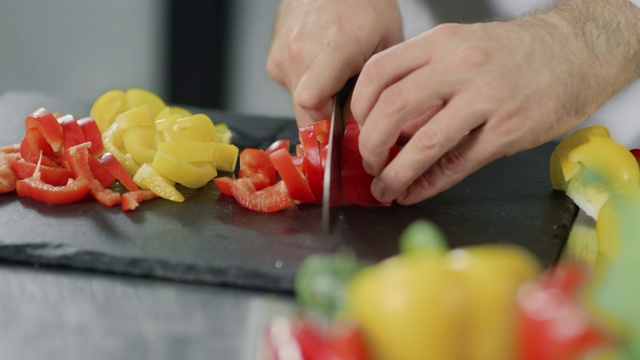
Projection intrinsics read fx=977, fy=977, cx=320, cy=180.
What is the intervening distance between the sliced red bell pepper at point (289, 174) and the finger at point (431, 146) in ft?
0.43

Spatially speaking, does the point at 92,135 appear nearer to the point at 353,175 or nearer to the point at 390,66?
the point at 353,175

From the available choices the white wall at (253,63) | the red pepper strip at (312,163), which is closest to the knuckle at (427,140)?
the red pepper strip at (312,163)

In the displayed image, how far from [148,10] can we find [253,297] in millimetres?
2863

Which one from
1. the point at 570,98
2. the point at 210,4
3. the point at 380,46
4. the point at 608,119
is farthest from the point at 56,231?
the point at 210,4

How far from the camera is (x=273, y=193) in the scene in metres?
1.67

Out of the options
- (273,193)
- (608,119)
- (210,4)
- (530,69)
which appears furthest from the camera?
(210,4)

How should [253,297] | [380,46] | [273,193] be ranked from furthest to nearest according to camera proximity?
[380,46], [273,193], [253,297]

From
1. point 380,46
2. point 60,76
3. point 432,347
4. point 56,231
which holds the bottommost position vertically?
point 60,76

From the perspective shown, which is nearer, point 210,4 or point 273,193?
point 273,193

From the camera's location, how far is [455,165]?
1.58m

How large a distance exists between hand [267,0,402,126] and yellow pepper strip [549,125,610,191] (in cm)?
39

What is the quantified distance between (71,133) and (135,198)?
0.23 m

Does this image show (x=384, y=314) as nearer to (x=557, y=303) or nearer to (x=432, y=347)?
(x=432, y=347)

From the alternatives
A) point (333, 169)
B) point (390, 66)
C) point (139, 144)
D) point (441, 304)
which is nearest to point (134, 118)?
point (139, 144)
